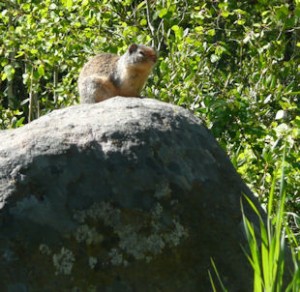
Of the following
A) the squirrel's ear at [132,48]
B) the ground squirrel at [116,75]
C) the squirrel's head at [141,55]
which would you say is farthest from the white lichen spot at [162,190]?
the squirrel's ear at [132,48]

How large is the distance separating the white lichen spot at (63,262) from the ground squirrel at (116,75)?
3085 mm

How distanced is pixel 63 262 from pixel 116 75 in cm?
353

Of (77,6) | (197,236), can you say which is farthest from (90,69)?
(197,236)

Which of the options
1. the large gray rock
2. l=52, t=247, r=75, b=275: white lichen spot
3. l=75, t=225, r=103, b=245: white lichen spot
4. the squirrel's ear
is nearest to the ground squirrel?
the squirrel's ear

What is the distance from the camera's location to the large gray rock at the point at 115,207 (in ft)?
15.7

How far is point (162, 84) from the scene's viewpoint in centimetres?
941

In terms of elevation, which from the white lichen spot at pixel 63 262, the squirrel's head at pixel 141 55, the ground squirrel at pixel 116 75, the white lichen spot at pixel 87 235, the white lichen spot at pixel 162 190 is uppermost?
the squirrel's head at pixel 141 55

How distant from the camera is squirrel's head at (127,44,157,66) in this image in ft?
26.8

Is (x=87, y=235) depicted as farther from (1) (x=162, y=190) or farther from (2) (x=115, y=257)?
(1) (x=162, y=190)

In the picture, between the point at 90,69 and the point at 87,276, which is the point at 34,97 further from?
the point at 87,276

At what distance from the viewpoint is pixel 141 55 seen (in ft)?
27.0

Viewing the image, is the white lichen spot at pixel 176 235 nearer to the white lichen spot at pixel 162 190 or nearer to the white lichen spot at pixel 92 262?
the white lichen spot at pixel 162 190

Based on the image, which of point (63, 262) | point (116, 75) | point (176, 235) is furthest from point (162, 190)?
point (116, 75)

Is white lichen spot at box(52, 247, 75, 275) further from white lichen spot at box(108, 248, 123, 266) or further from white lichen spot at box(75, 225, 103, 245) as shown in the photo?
white lichen spot at box(108, 248, 123, 266)
